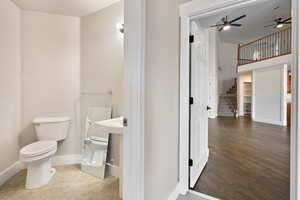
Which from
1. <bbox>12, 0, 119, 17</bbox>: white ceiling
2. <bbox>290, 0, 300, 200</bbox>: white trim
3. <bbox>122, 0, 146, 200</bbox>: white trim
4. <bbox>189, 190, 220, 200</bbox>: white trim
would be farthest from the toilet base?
<bbox>290, 0, 300, 200</bbox>: white trim

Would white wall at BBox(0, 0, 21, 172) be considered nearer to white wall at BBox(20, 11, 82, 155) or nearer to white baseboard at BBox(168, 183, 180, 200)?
white wall at BBox(20, 11, 82, 155)

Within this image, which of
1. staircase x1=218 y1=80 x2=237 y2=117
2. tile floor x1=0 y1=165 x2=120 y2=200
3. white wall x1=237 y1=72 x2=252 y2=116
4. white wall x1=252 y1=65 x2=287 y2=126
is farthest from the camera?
staircase x1=218 y1=80 x2=237 y2=117

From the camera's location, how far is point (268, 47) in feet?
23.4

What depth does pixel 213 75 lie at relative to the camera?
838cm

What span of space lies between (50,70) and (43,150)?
125cm

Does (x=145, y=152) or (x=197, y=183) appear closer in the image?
(x=145, y=152)

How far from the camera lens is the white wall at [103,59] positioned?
2.18 m

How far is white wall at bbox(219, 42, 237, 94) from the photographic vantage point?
10.6m

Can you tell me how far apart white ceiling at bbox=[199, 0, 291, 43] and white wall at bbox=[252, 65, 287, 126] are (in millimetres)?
2282

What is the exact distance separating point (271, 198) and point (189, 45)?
6.22ft

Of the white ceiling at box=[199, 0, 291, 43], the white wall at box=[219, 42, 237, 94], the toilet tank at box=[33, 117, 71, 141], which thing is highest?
the white ceiling at box=[199, 0, 291, 43]

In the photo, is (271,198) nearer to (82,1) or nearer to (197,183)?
(197,183)

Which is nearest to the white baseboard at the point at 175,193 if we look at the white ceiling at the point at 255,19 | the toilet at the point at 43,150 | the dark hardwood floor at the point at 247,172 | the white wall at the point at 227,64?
the dark hardwood floor at the point at 247,172

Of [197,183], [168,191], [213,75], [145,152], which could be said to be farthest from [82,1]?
[213,75]
